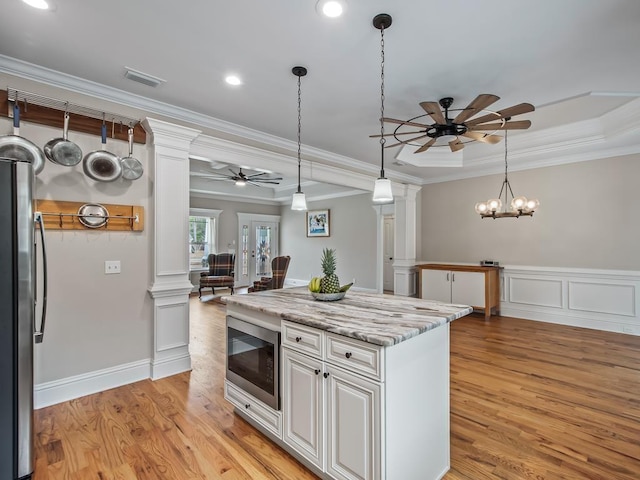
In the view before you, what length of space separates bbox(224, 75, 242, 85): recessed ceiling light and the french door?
6635mm

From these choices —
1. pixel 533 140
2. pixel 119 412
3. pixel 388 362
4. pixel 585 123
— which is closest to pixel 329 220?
pixel 533 140

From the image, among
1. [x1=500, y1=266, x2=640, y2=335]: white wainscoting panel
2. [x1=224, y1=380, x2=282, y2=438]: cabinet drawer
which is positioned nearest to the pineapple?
[x1=224, y1=380, x2=282, y2=438]: cabinet drawer

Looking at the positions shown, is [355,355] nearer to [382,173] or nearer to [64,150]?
[382,173]

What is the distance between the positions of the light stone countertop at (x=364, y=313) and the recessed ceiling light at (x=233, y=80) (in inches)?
70.9

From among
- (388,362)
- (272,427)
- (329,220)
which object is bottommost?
(272,427)

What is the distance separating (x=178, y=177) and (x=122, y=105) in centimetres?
77

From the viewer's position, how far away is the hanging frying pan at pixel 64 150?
2.60 meters

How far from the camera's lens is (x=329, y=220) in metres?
8.84

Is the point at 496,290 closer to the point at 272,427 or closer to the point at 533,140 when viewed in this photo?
the point at 533,140

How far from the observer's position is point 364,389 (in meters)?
1.53

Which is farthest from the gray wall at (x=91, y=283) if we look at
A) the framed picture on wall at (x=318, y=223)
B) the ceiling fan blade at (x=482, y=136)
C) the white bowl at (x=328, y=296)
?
the framed picture on wall at (x=318, y=223)

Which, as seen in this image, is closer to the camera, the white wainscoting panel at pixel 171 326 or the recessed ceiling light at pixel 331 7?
the recessed ceiling light at pixel 331 7


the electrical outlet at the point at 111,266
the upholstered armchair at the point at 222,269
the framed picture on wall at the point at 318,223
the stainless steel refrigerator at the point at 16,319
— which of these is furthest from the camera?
the framed picture on wall at the point at 318,223

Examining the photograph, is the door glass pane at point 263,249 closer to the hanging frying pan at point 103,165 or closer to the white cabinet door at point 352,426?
the hanging frying pan at point 103,165
